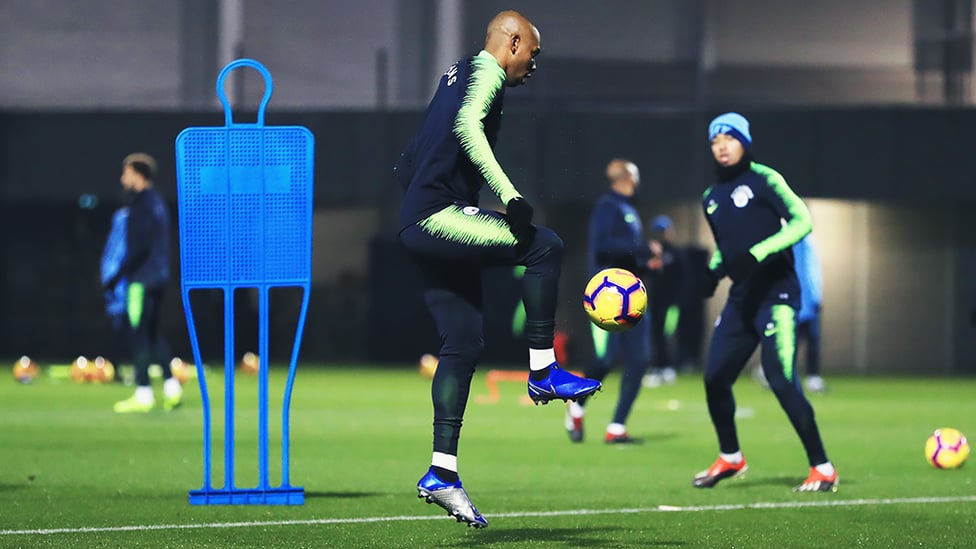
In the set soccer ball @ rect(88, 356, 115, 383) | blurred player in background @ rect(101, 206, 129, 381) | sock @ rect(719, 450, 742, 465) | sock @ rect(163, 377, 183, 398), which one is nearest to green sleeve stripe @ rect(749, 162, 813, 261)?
sock @ rect(719, 450, 742, 465)

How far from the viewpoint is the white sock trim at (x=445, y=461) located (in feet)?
23.8

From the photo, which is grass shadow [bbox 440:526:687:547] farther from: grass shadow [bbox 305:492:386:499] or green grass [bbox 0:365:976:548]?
grass shadow [bbox 305:492:386:499]

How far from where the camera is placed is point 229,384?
8984mm

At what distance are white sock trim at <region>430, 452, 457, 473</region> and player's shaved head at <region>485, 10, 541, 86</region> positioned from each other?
5.36 ft

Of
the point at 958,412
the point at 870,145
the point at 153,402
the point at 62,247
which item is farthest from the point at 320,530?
the point at 62,247

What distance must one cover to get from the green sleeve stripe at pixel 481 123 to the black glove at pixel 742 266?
9.41 feet

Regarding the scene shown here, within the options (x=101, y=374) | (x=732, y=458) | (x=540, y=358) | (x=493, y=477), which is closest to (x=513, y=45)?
(x=540, y=358)

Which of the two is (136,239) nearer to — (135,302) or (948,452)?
(135,302)

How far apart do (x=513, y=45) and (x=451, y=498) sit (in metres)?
1.97

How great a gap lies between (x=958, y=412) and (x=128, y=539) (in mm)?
12225

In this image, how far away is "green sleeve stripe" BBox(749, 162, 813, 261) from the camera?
963cm

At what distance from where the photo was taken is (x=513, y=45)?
736 cm

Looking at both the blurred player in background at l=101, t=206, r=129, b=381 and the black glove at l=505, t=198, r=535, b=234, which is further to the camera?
the blurred player in background at l=101, t=206, r=129, b=381

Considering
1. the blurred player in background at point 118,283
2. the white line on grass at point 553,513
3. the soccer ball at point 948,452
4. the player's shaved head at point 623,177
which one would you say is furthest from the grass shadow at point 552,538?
the blurred player in background at point 118,283
